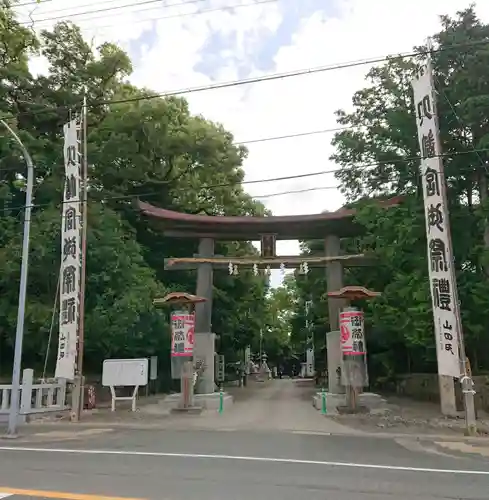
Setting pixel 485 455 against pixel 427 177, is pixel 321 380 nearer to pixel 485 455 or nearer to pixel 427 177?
pixel 427 177

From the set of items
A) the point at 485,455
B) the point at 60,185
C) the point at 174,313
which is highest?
the point at 60,185

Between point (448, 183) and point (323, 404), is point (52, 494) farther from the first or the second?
point (448, 183)

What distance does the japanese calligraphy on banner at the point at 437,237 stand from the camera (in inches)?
525

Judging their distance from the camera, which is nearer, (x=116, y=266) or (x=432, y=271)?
(x=432, y=271)

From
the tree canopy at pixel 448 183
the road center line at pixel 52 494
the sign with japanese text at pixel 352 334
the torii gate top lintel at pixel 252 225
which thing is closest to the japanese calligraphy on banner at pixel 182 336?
the torii gate top lintel at pixel 252 225

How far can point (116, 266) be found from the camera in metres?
20.3

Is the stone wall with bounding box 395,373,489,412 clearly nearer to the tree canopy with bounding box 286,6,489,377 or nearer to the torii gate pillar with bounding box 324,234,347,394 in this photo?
the tree canopy with bounding box 286,6,489,377

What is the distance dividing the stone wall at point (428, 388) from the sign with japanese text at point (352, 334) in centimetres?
357

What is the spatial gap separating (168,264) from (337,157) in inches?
350

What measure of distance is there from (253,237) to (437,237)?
28.7 feet

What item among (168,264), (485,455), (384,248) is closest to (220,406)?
(168,264)

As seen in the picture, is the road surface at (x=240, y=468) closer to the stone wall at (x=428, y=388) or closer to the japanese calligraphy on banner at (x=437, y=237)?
the japanese calligraphy on banner at (x=437, y=237)

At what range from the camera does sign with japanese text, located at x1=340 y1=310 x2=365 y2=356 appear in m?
16.4

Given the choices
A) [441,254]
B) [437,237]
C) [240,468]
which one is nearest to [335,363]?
[441,254]
